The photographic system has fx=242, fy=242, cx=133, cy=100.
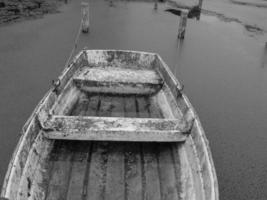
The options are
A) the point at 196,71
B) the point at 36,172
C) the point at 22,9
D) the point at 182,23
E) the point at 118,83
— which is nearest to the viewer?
the point at 36,172

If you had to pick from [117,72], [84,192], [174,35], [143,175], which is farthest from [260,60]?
[84,192]

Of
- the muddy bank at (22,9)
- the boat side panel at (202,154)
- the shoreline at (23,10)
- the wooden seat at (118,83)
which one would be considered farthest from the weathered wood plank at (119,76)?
the muddy bank at (22,9)

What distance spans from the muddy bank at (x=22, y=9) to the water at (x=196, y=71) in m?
0.74

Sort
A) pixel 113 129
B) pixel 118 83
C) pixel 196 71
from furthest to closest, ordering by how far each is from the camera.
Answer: pixel 196 71 < pixel 118 83 < pixel 113 129

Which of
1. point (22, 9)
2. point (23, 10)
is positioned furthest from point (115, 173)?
point (22, 9)

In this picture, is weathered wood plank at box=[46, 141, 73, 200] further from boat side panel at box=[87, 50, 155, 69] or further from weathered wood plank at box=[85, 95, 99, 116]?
boat side panel at box=[87, 50, 155, 69]

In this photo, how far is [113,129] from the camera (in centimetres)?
230

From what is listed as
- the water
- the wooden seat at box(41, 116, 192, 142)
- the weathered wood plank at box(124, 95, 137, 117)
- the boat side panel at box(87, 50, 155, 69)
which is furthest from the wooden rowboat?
the boat side panel at box(87, 50, 155, 69)

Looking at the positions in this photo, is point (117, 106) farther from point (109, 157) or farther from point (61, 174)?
point (61, 174)

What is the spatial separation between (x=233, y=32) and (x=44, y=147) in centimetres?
1041

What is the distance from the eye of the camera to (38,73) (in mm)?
5348

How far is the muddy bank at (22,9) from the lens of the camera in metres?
9.61

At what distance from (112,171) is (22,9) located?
10951mm

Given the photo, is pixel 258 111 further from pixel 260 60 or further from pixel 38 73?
pixel 38 73
